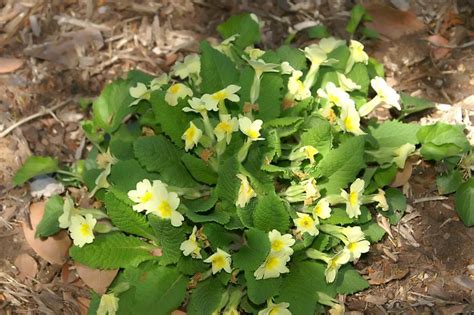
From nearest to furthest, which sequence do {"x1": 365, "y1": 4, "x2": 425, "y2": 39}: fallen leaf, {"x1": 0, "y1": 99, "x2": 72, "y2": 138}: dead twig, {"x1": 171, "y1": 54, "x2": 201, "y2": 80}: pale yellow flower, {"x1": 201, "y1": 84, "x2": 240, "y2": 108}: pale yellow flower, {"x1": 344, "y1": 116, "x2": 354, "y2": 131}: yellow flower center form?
{"x1": 201, "y1": 84, "x2": 240, "y2": 108}: pale yellow flower < {"x1": 344, "y1": 116, "x2": 354, "y2": 131}: yellow flower center < {"x1": 171, "y1": 54, "x2": 201, "y2": 80}: pale yellow flower < {"x1": 0, "y1": 99, "x2": 72, "y2": 138}: dead twig < {"x1": 365, "y1": 4, "x2": 425, "y2": 39}: fallen leaf

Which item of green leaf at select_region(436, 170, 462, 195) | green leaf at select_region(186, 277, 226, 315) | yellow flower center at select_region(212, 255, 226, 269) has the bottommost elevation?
green leaf at select_region(186, 277, 226, 315)

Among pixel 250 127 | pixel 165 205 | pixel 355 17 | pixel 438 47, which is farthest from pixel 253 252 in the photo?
pixel 438 47

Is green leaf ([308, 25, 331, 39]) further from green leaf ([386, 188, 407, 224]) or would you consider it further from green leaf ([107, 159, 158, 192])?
green leaf ([107, 159, 158, 192])

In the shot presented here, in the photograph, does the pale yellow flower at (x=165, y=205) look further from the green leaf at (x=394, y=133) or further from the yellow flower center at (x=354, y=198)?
the green leaf at (x=394, y=133)

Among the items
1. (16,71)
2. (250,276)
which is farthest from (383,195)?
(16,71)

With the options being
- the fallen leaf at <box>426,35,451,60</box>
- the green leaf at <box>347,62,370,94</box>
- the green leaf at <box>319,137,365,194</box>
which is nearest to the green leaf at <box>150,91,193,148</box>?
the green leaf at <box>319,137,365,194</box>

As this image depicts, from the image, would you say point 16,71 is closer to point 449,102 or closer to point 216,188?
point 216,188
